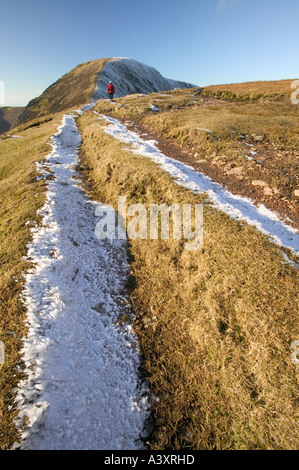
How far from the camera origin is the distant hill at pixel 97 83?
347ft

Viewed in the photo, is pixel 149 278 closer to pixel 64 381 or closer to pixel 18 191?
pixel 64 381

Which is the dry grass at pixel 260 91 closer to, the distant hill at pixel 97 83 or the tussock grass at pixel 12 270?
the tussock grass at pixel 12 270

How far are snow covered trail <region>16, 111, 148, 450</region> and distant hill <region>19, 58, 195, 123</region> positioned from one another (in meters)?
96.4

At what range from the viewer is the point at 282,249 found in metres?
9.20

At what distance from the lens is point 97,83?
98125 millimetres

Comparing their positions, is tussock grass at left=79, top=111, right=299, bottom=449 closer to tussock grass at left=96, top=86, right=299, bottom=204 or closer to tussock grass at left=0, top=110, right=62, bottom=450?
tussock grass at left=0, top=110, right=62, bottom=450

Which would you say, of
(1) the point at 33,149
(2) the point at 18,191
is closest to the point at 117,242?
(2) the point at 18,191

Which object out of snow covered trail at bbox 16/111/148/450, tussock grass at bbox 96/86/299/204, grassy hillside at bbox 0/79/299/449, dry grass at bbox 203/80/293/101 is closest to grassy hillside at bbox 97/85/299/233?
tussock grass at bbox 96/86/299/204

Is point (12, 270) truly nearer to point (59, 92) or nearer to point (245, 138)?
point (245, 138)

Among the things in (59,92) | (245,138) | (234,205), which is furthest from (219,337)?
(59,92)

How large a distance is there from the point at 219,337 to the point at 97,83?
120 meters

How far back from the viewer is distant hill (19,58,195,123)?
106 metres

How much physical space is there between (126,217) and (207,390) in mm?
9984

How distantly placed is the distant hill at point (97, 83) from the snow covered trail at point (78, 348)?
Result: 3797 inches
